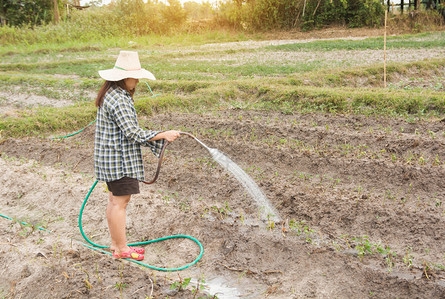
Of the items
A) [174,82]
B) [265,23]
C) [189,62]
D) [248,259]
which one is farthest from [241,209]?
[265,23]

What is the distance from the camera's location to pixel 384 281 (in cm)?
366

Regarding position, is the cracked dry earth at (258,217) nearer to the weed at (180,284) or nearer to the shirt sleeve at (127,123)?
the weed at (180,284)

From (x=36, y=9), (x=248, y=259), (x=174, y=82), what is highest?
(x=36, y=9)

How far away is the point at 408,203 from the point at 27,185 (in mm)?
4096

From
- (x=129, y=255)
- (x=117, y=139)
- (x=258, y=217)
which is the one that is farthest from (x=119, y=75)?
(x=258, y=217)

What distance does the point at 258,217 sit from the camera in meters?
4.73

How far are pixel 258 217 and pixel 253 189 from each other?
0.54 meters

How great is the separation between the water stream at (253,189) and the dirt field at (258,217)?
0.06 meters

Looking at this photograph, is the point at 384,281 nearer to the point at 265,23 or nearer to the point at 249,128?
the point at 249,128

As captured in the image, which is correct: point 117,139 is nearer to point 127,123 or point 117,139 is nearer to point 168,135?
point 127,123

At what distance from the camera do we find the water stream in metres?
4.53

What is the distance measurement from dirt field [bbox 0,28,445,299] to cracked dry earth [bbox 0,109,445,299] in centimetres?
1

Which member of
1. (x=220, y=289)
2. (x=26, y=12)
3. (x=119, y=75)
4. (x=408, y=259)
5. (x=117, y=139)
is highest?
(x=26, y=12)

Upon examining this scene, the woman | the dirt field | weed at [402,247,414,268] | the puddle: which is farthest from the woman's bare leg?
weed at [402,247,414,268]
